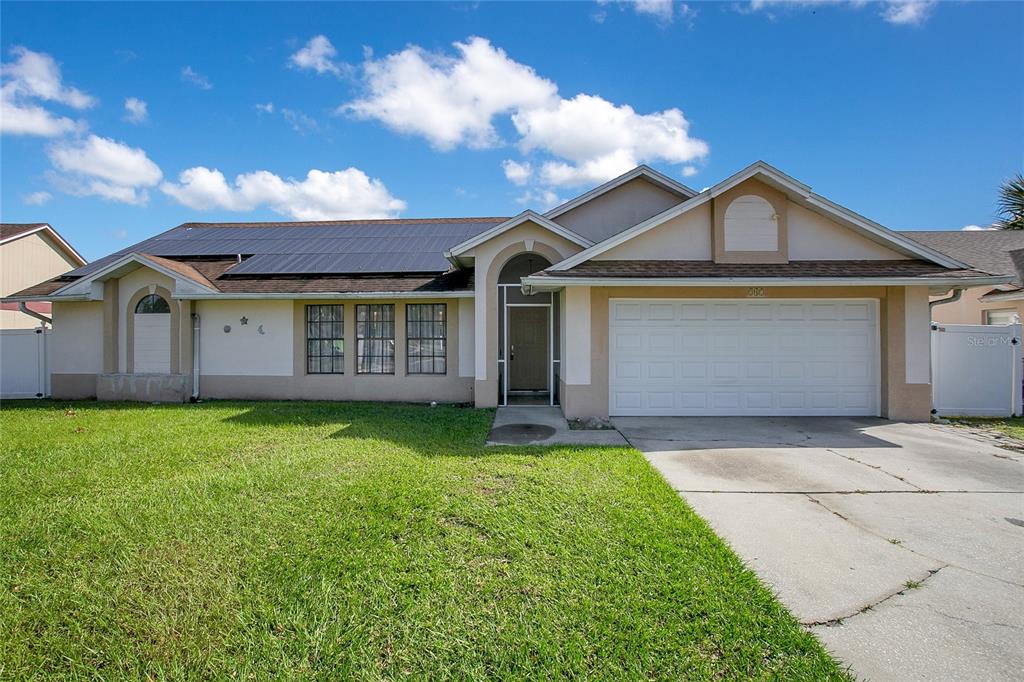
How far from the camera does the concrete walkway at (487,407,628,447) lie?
771cm

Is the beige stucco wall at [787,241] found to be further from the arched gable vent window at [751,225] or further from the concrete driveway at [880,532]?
the concrete driveway at [880,532]

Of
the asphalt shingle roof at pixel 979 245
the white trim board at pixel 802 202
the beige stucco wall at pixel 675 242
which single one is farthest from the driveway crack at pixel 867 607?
the asphalt shingle roof at pixel 979 245

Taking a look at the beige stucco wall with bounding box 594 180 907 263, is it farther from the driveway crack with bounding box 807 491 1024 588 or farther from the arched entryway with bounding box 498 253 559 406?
the driveway crack with bounding box 807 491 1024 588

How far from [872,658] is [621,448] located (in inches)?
180

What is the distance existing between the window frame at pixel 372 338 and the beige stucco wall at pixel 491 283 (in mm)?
2880

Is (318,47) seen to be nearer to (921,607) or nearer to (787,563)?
(787,563)

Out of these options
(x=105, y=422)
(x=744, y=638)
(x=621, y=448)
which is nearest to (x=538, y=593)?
(x=744, y=638)

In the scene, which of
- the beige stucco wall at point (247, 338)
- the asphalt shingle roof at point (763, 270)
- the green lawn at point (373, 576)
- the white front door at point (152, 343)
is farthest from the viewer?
the white front door at point (152, 343)

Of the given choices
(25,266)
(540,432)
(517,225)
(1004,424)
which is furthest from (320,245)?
(1004,424)

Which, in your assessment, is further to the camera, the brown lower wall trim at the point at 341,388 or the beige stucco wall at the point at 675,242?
the brown lower wall trim at the point at 341,388

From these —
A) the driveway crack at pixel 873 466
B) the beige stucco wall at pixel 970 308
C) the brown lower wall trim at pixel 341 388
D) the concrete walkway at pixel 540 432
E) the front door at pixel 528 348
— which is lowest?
the driveway crack at pixel 873 466

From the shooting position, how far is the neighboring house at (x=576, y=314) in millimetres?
9617

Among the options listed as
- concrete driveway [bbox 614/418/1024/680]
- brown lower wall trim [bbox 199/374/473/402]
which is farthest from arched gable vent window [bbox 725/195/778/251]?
brown lower wall trim [bbox 199/374/473/402]

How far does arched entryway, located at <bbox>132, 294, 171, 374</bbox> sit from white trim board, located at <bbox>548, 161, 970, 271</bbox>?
420 inches
